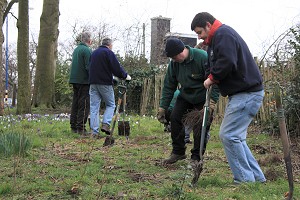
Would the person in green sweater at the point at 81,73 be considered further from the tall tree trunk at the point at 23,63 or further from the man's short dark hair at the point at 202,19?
the tall tree trunk at the point at 23,63

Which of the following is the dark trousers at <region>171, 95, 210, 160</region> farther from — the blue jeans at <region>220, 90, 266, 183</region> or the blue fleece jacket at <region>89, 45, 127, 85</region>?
the blue fleece jacket at <region>89, 45, 127, 85</region>

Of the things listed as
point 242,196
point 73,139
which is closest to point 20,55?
point 73,139

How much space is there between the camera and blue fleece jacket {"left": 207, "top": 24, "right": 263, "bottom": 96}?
4043 millimetres

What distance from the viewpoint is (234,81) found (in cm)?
421

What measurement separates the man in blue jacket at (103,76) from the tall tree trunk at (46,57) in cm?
757

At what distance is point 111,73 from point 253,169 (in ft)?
12.7

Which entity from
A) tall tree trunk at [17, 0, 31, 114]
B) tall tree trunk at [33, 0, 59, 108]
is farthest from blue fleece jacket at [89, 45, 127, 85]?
tall tree trunk at [33, 0, 59, 108]

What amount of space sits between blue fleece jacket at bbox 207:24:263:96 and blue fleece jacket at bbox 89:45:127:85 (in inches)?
135

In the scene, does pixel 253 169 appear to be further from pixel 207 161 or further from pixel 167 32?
pixel 167 32

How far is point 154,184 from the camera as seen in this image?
450cm

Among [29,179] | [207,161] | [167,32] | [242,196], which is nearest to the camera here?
[242,196]

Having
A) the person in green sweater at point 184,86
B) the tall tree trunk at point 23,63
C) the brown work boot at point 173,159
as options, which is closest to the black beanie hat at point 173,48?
the person in green sweater at point 184,86

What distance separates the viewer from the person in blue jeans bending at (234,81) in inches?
161

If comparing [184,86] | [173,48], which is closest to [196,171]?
[184,86]
